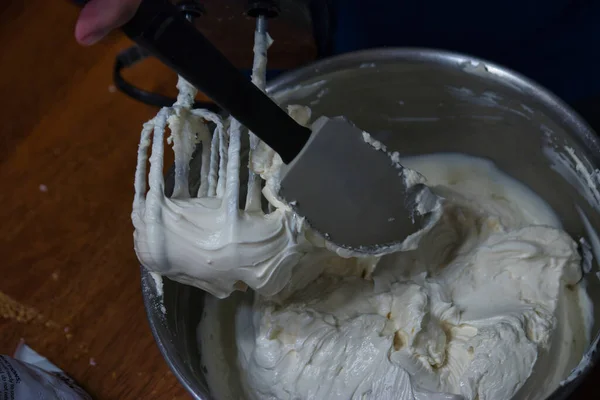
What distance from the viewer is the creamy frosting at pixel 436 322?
0.76 metres

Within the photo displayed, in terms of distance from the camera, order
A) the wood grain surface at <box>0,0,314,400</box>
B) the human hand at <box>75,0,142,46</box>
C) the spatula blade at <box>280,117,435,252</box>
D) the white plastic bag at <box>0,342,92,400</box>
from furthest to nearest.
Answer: the wood grain surface at <box>0,0,314,400</box>, the white plastic bag at <box>0,342,92,400</box>, the spatula blade at <box>280,117,435,252</box>, the human hand at <box>75,0,142,46</box>

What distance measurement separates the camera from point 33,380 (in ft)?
2.76

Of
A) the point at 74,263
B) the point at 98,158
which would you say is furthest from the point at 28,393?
the point at 98,158

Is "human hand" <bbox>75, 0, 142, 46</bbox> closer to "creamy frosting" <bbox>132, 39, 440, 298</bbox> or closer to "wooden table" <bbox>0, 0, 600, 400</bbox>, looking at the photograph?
"creamy frosting" <bbox>132, 39, 440, 298</bbox>

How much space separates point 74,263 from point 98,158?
247 millimetres

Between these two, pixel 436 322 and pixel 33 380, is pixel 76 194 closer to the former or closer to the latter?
pixel 33 380

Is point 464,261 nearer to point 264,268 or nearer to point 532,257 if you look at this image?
point 532,257

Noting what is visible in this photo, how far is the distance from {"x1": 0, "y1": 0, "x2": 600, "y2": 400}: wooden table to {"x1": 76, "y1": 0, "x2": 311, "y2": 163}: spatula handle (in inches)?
11.7

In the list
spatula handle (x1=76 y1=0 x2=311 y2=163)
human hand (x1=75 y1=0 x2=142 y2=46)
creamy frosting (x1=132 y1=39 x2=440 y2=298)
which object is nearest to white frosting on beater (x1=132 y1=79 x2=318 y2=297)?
creamy frosting (x1=132 y1=39 x2=440 y2=298)

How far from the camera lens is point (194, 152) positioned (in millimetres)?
835

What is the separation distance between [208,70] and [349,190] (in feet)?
0.86

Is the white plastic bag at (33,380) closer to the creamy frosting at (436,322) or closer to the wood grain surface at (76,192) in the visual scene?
the wood grain surface at (76,192)

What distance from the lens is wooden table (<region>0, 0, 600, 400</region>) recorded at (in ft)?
3.22

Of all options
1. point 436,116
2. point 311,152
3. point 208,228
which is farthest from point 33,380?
point 436,116
